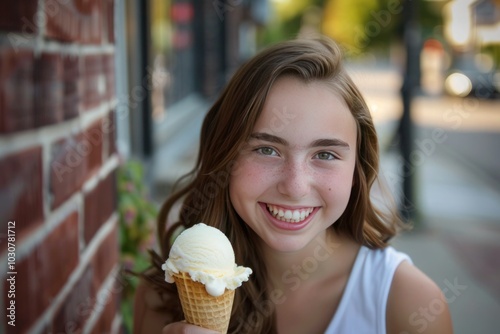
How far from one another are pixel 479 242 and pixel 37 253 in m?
6.38

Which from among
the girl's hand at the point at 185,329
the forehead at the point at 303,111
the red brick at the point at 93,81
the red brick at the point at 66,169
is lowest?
the girl's hand at the point at 185,329

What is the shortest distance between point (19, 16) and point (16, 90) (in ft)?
0.45

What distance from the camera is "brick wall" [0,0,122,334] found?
42.1 inches

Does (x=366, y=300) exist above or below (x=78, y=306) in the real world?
below

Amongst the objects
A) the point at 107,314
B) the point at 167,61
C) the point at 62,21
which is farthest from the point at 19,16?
the point at 167,61

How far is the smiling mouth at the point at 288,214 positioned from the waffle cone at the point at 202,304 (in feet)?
1.10

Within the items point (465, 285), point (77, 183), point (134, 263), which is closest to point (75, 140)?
point (77, 183)

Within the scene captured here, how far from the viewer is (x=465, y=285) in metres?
5.50

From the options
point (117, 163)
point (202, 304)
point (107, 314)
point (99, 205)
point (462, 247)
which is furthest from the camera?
point (462, 247)

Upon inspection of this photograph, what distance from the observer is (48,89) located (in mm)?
1271

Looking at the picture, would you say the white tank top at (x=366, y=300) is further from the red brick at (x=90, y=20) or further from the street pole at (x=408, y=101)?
the street pole at (x=408, y=101)

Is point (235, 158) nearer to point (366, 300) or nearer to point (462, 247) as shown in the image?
point (366, 300)

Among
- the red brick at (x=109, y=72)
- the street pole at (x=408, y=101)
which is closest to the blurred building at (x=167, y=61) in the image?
the red brick at (x=109, y=72)

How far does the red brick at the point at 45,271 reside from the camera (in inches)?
44.8
